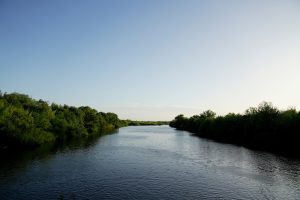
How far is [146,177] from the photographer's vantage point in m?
37.9

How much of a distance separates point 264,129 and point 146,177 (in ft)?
191

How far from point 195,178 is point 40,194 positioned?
20761mm

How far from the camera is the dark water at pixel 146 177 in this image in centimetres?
3036

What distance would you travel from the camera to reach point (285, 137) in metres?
69.3

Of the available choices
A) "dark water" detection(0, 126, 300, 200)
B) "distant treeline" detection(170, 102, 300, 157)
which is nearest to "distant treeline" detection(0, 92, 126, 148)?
"dark water" detection(0, 126, 300, 200)

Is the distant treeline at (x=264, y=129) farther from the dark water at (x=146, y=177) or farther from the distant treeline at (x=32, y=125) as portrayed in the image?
the distant treeline at (x=32, y=125)

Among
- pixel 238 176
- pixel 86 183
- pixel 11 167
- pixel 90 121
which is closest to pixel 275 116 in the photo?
pixel 238 176

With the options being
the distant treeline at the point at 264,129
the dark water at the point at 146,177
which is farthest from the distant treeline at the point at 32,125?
the distant treeline at the point at 264,129

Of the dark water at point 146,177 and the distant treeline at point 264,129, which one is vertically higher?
the distant treeline at point 264,129

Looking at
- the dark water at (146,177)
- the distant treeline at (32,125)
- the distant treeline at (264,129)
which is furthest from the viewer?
the distant treeline at (264,129)

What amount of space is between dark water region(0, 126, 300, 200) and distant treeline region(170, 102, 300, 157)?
17388 mm

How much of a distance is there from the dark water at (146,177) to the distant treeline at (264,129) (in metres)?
17.4

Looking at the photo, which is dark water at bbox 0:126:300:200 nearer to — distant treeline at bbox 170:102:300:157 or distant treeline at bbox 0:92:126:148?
distant treeline at bbox 0:92:126:148

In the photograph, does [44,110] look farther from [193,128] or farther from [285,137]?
[193,128]
